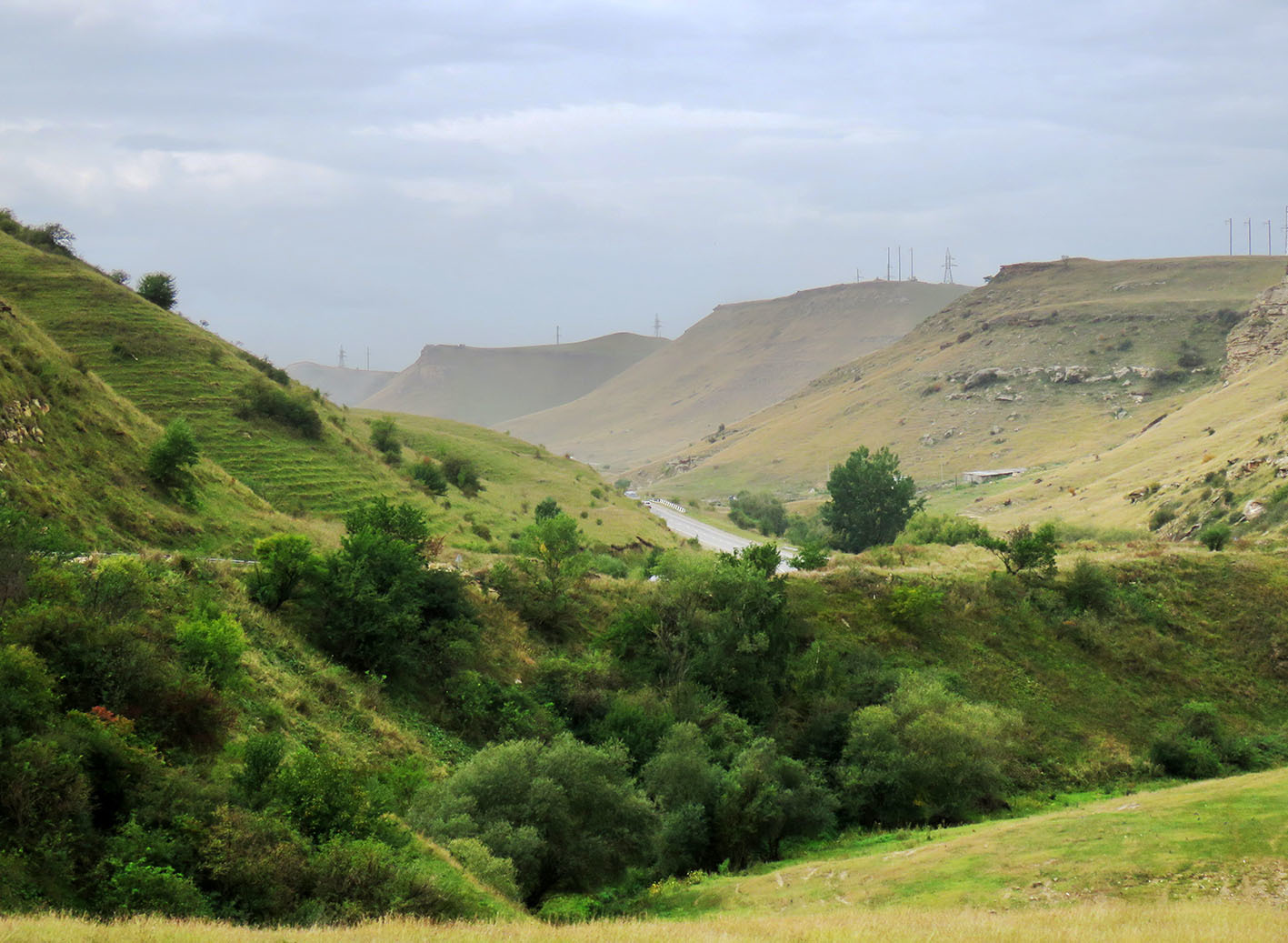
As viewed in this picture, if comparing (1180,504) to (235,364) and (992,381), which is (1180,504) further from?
(992,381)

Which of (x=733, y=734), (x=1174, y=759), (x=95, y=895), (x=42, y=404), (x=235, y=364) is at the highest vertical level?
(x=235, y=364)

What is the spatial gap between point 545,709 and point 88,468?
1723cm

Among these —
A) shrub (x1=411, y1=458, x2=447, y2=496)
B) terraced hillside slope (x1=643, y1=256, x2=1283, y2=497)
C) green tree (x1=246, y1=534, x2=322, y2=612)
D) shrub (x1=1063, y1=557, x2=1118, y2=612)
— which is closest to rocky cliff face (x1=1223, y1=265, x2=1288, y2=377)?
terraced hillside slope (x1=643, y1=256, x2=1283, y2=497)

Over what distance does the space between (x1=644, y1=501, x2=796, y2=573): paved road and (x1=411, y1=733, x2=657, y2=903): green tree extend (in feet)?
156

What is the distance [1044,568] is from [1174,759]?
11.4 m

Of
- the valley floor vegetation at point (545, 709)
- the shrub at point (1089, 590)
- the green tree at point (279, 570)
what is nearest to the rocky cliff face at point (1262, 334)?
the valley floor vegetation at point (545, 709)

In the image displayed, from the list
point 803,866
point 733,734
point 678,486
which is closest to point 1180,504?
point 733,734

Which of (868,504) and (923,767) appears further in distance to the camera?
(868,504)

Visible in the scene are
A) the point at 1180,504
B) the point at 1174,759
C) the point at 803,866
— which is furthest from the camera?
the point at 1180,504

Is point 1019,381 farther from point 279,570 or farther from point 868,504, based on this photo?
point 279,570

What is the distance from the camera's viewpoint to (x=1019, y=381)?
470 ft

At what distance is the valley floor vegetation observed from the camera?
15.4 meters

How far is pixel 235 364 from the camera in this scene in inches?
2117

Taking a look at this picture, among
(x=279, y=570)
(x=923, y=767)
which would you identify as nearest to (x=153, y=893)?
(x=279, y=570)
